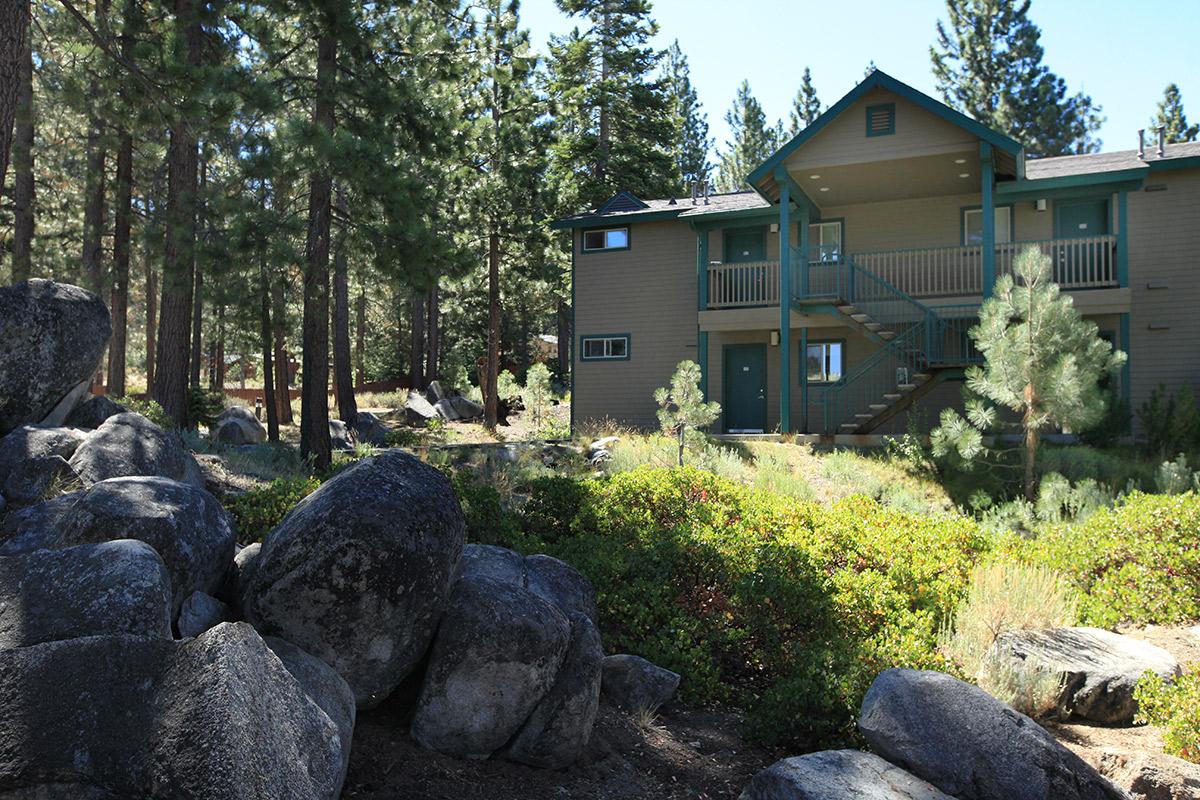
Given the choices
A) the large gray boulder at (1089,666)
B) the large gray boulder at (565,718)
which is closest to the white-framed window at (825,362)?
the large gray boulder at (1089,666)

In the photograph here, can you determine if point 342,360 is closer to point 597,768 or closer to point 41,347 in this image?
point 41,347

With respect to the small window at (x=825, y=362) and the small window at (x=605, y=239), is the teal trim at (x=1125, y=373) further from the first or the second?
the small window at (x=605, y=239)

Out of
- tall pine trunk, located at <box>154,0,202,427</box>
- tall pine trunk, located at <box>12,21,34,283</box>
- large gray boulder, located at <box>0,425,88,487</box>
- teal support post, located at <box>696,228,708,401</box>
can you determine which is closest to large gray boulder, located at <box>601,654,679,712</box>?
large gray boulder, located at <box>0,425,88,487</box>

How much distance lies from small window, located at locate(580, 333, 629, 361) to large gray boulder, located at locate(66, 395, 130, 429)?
13449 mm

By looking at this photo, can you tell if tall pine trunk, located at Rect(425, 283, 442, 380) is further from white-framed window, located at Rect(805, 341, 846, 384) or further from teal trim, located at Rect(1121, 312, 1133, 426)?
teal trim, located at Rect(1121, 312, 1133, 426)

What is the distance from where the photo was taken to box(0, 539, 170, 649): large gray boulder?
149 inches

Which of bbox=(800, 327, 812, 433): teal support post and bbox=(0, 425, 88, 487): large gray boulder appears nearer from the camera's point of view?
bbox=(0, 425, 88, 487): large gray boulder

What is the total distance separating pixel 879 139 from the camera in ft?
58.3

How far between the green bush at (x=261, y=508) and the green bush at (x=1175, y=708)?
654cm

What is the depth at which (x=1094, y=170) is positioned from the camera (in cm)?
1872

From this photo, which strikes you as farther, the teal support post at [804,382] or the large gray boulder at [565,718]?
the teal support post at [804,382]

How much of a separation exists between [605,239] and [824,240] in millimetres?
5478

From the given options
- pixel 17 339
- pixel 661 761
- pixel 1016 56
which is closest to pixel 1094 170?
pixel 661 761

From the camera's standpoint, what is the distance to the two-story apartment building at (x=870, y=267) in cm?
1773
